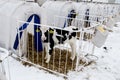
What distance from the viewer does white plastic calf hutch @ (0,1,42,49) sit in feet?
12.5

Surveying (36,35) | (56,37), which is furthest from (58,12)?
(56,37)

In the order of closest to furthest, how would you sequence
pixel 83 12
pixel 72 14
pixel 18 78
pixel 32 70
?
pixel 18 78 → pixel 32 70 → pixel 72 14 → pixel 83 12

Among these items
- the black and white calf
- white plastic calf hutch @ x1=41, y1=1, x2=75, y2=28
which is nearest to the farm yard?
the black and white calf

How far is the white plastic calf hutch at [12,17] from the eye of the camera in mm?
3805

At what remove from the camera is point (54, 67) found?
11.4 feet

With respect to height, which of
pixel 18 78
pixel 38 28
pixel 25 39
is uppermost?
pixel 38 28

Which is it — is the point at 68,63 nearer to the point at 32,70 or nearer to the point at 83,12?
the point at 32,70

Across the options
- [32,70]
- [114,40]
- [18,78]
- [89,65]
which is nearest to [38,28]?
[32,70]

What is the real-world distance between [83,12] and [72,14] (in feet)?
4.63

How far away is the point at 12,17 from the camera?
3.81 meters

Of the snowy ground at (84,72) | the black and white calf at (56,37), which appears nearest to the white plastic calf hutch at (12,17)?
the snowy ground at (84,72)

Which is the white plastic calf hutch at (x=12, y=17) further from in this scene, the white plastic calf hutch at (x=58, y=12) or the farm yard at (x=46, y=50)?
the white plastic calf hutch at (x=58, y=12)

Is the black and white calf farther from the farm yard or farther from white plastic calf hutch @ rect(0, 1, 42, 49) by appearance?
white plastic calf hutch @ rect(0, 1, 42, 49)

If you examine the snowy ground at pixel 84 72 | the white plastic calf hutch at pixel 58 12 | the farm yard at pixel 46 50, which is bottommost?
the snowy ground at pixel 84 72
